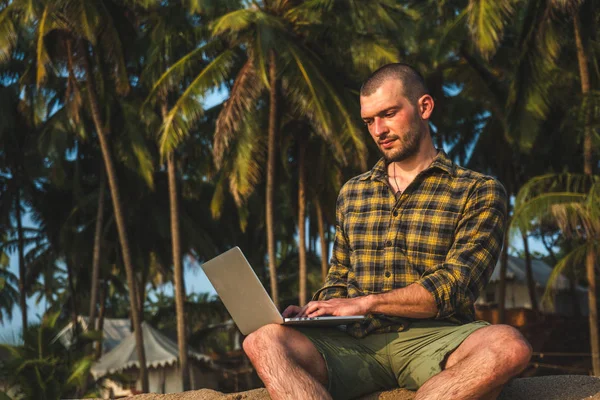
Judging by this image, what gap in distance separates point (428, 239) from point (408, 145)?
0.44m

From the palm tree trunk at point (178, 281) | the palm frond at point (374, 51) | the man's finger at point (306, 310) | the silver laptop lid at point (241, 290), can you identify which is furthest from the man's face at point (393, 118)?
the palm tree trunk at point (178, 281)

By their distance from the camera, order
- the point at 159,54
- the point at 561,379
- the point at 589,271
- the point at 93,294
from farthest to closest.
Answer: the point at 93,294 → the point at 159,54 → the point at 589,271 → the point at 561,379

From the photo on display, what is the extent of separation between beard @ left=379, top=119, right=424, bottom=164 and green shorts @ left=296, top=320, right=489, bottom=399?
757 millimetres

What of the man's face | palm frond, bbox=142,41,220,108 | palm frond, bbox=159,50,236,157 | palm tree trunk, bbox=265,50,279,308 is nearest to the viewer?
the man's face

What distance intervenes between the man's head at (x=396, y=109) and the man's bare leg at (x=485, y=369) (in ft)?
3.15

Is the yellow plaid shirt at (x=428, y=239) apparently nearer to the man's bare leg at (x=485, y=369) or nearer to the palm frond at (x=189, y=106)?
the man's bare leg at (x=485, y=369)

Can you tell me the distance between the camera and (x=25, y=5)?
19.3 meters

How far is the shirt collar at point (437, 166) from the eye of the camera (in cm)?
398

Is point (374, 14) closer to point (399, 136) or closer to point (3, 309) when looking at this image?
point (399, 136)

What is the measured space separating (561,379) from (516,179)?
76.6ft

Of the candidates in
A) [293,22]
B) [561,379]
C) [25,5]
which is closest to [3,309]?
[25,5]

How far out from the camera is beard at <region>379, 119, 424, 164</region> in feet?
13.1

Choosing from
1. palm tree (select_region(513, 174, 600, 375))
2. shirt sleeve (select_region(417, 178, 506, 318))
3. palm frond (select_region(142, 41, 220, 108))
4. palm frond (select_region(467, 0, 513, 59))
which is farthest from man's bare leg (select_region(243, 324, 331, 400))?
palm frond (select_region(142, 41, 220, 108))

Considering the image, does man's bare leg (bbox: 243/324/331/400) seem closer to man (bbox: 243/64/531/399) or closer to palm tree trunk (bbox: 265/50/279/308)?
man (bbox: 243/64/531/399)
